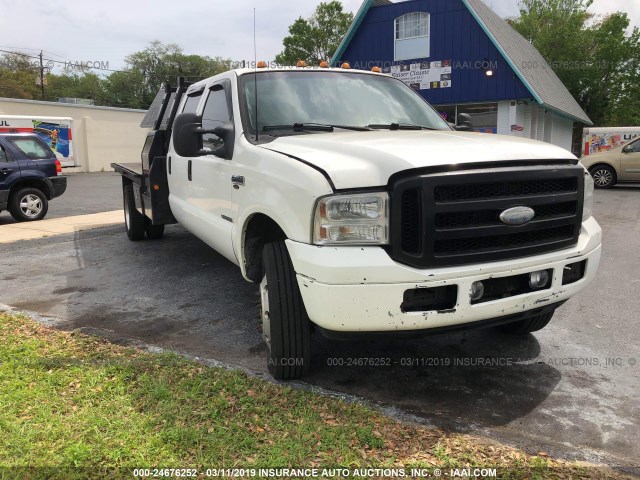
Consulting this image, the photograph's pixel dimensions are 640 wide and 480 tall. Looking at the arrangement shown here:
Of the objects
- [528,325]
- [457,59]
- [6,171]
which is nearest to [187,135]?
[528,325]

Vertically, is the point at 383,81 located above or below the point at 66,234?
above

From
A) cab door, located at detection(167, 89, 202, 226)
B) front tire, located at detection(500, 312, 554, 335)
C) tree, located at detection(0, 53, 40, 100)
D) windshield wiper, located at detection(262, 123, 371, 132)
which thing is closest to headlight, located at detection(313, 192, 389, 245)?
windshield wiper, located at detection(262, 123, 371, 132)

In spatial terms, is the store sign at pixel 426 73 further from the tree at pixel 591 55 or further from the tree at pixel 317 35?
the tree at pixel 317 35

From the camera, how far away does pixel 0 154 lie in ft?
35.5

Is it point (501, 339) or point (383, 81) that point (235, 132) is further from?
point (501, 339)

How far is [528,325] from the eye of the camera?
4125mm

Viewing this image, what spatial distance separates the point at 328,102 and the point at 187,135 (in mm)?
1145

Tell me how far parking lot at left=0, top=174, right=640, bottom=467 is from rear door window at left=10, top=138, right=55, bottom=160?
4889 millimetres

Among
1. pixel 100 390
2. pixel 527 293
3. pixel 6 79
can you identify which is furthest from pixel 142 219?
pixel 6 79

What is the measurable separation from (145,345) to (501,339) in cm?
267

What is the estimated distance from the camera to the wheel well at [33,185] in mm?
10868

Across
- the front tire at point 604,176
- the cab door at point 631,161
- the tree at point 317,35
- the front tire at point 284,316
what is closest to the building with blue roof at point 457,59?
the front tire at point 604,176

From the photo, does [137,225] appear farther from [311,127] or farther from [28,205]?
[311,127]

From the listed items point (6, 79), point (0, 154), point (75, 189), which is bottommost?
point (75, 189)
